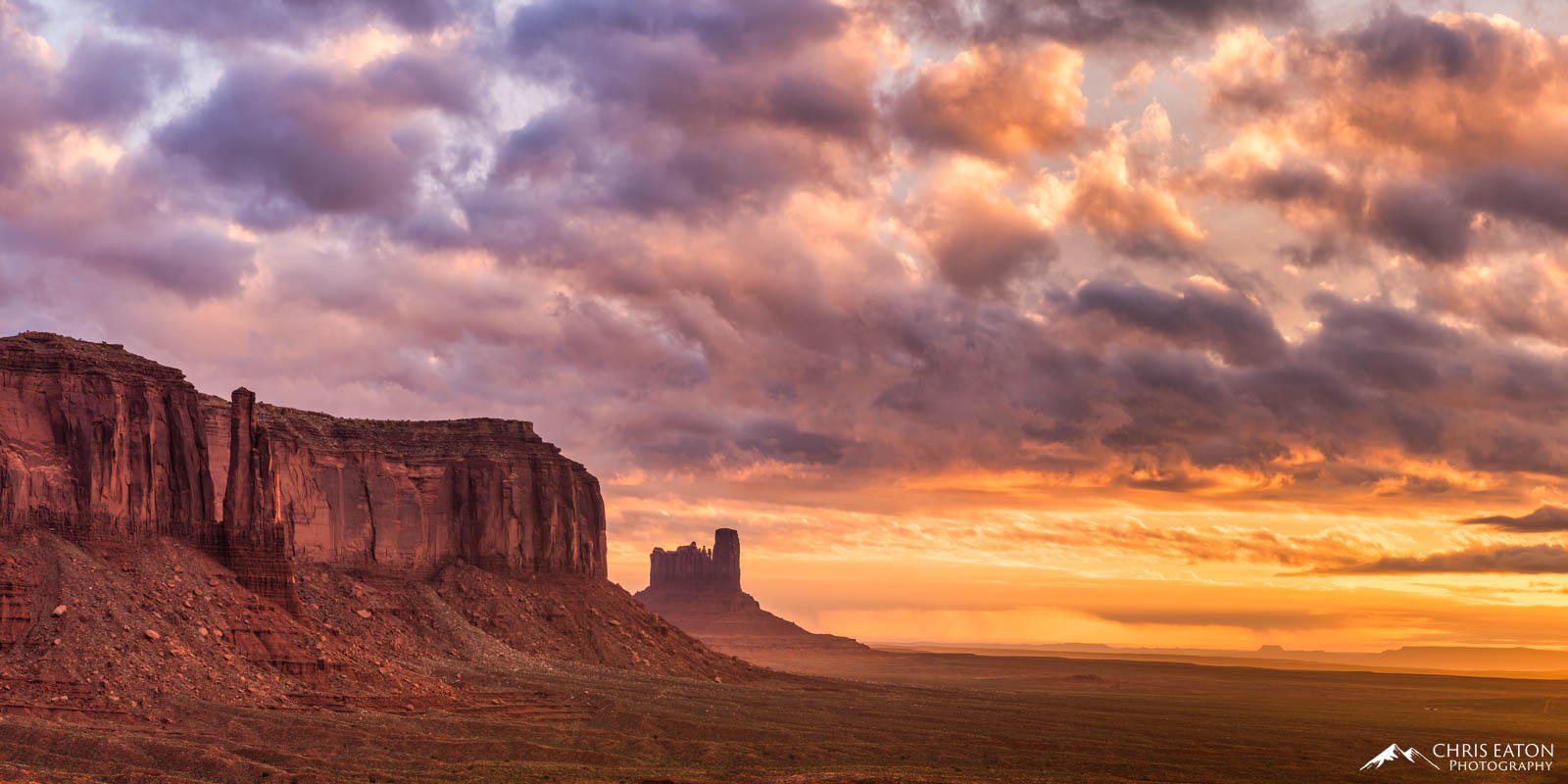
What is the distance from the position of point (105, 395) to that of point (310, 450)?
43.3 meters

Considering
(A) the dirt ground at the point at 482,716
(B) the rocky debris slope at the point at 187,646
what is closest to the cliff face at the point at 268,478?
(B) the rocky debris slope at the point at 187,646

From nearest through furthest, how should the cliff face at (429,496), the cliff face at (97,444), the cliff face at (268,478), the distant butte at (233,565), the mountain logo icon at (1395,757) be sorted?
the distant butte at (233,565)
the cliff face at (97,444)
the cliff face at (268,478)
the mountain logo icon at (1395,757)
the cliff face at (429,496)

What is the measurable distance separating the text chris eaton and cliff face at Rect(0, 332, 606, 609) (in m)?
75.8

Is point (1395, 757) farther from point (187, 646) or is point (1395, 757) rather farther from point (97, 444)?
point (97, 444)

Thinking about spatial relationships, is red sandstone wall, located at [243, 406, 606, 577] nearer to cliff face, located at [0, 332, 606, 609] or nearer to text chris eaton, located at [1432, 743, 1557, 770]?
cliff face, located at [0, 332, 606, 609]

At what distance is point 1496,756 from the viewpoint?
97.2 meters

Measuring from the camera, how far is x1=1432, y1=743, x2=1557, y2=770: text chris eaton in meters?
90.4

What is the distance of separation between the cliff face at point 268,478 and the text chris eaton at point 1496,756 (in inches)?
2985

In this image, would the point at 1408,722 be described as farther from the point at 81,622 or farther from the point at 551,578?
the point at 81,622

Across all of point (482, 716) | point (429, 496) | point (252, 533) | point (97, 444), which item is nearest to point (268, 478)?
point (252, 533)

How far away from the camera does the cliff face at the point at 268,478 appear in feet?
276

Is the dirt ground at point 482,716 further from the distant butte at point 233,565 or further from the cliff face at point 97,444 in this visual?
the cliff face at point 97,444

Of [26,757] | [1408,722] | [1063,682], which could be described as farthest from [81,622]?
[1063,682]

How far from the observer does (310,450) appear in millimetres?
130375
